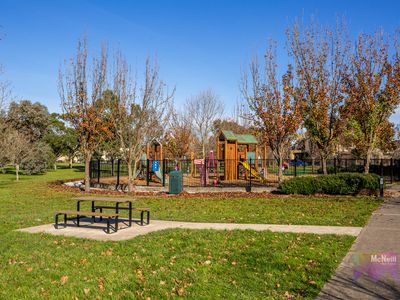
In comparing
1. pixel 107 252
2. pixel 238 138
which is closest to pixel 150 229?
Answer: pixel 107 252

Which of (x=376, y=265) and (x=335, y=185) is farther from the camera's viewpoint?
(x=335, y=185)

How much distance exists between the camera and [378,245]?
7789 mm

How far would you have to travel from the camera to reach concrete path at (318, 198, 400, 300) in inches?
202

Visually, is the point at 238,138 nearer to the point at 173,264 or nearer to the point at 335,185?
the point at 335,185

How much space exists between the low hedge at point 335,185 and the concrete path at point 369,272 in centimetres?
782

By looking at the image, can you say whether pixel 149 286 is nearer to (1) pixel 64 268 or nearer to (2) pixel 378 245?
(1) pixel 64 268

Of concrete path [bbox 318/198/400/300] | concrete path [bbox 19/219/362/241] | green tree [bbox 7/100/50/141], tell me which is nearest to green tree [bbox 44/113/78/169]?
green tree [bbox 7/100/50/141]

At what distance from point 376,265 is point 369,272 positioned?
44cm

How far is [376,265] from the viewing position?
6.34 metres

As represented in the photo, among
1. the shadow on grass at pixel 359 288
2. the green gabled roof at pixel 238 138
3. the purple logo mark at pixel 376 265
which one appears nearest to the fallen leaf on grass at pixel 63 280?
the shadow on grass at pixel 359 288

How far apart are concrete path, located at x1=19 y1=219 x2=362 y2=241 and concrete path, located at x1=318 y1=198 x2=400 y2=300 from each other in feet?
2.24

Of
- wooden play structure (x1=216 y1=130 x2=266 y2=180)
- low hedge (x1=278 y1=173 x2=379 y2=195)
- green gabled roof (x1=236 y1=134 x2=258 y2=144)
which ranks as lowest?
low hedge (x1=278 y1=173 x2=379 y2=195)

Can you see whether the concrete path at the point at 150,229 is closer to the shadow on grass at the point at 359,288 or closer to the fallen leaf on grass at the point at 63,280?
the fallen leaf on grass at the point at 63,280

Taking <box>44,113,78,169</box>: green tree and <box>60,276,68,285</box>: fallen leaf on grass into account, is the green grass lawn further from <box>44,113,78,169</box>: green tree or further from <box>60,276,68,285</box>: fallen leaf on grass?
<box>44,113,78,169</box>: green tree
